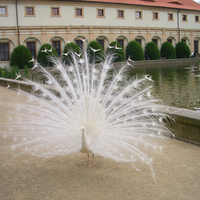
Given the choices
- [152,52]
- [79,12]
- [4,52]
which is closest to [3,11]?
[4,52]

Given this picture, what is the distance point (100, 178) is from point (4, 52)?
2970cm

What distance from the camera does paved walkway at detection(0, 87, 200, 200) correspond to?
3.52 m

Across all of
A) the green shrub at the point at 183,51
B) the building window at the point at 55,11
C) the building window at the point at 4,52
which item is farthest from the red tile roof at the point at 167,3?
the building window at the point at 4,52

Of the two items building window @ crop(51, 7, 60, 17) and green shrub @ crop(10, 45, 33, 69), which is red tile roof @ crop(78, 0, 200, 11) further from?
green shrub @ crop(10, 45, 33, 69)

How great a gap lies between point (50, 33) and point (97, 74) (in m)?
29.5

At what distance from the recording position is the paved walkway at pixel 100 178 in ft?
11.5

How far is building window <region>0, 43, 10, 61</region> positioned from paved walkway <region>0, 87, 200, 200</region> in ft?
92.2

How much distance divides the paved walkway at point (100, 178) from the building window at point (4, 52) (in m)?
28.1

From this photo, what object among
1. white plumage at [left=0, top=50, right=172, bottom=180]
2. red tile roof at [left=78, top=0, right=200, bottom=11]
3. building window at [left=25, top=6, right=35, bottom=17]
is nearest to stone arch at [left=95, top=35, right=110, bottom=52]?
red tile roof at [left=78, top=0, right=200, bottom=11]

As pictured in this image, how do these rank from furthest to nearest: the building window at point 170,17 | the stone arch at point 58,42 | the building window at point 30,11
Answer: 1. the building window at point 170,17
2. the stone arch at point 58,42
3. the building window at point 30,11

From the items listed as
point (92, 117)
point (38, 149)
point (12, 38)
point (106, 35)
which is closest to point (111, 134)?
point (92, 117)

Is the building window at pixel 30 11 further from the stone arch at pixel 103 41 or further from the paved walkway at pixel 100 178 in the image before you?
the paved walkway at pixel 100 178

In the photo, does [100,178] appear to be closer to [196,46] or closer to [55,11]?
[55,11]

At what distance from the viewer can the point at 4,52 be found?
101ft
